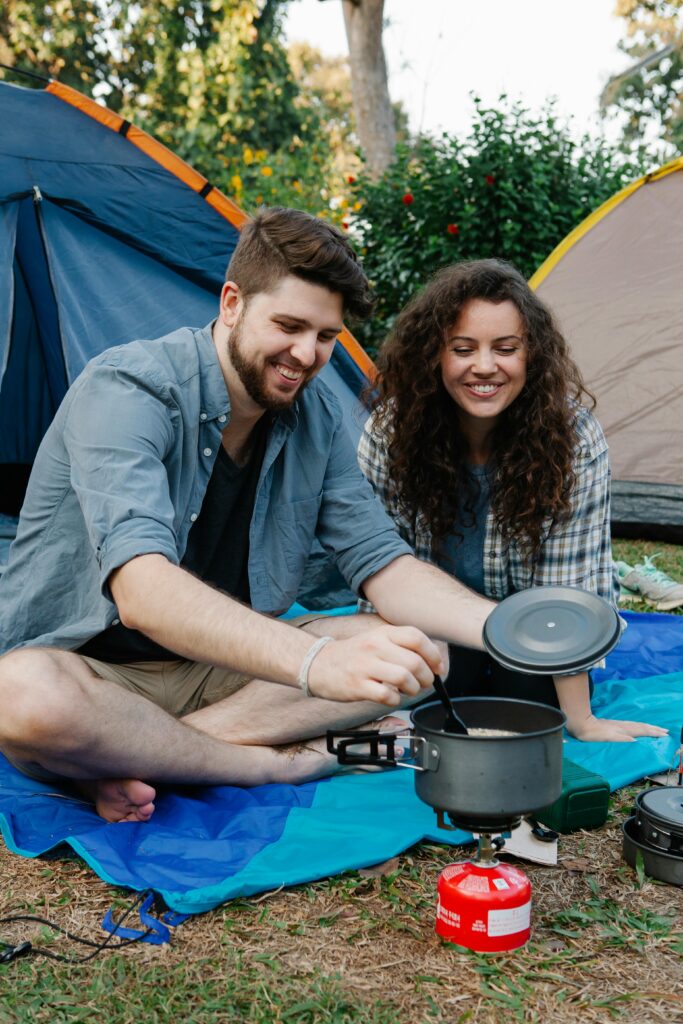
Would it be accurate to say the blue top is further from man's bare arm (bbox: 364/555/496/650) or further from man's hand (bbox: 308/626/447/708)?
man's hand (bbox: 308/626/447/708)

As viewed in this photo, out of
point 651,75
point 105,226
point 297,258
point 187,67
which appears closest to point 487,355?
point 297,258

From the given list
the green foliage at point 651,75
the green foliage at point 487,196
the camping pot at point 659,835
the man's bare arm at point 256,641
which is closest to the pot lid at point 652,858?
the camping pot at point 659,835

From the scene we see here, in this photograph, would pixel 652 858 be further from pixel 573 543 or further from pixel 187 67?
pixel 187 67

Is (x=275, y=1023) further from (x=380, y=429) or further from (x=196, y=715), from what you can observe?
(x=380, y=429)

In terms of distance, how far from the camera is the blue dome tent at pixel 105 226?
148 inches

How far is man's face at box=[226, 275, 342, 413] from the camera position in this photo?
7.13 feet

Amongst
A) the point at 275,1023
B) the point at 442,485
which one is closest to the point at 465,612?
the point at 442,485

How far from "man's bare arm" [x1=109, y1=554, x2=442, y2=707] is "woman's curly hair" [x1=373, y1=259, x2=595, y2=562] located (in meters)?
1.05

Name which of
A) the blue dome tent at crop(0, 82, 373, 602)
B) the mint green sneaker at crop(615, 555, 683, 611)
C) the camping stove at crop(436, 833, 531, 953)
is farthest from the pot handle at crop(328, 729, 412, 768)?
the mint green sneaker at crop(615, 555, 683, 611)

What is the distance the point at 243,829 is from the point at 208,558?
0.65m

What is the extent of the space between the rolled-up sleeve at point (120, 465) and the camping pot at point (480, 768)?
1.71 ft

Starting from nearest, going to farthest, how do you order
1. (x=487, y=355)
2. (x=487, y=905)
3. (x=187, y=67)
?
(x=487, y=905) < (x=487, y=355) < (x=187, y=67)

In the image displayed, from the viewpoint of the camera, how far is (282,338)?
2.19m

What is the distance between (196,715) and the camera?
90.9 inches
